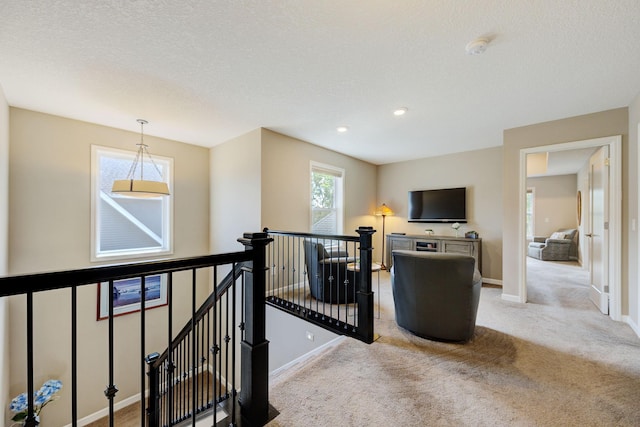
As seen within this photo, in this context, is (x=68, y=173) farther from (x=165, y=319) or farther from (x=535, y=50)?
(x=535, y=50)

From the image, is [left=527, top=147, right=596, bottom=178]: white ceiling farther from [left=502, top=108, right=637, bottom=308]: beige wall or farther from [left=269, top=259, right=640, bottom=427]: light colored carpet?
[left=269, top=259, right=640, bottom=427]: light colored carpet

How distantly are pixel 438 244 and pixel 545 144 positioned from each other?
2.31m

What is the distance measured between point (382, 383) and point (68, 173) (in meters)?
4.46

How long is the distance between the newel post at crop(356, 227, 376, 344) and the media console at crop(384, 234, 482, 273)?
2.55 m

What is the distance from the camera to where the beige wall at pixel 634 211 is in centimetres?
269

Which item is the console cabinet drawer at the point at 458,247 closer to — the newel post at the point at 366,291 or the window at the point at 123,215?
the newel post at the point at 366,291

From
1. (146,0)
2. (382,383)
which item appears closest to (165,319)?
(382,383)

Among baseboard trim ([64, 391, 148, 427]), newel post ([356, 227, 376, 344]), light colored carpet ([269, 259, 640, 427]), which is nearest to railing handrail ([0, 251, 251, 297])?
light colored carpet ([269, 259, 640, 427])

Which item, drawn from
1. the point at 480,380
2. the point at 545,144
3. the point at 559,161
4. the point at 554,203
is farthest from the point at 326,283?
the point at 554,203

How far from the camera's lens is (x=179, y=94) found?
2768 millimetres

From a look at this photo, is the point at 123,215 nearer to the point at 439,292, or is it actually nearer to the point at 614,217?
the point at 439,292

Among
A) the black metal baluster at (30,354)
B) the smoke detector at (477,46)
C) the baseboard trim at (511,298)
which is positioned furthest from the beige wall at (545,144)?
the black metal baluster at (30,354)

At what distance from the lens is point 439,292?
94.6 inches

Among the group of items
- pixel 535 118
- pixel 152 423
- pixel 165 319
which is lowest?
pixel 152 423
